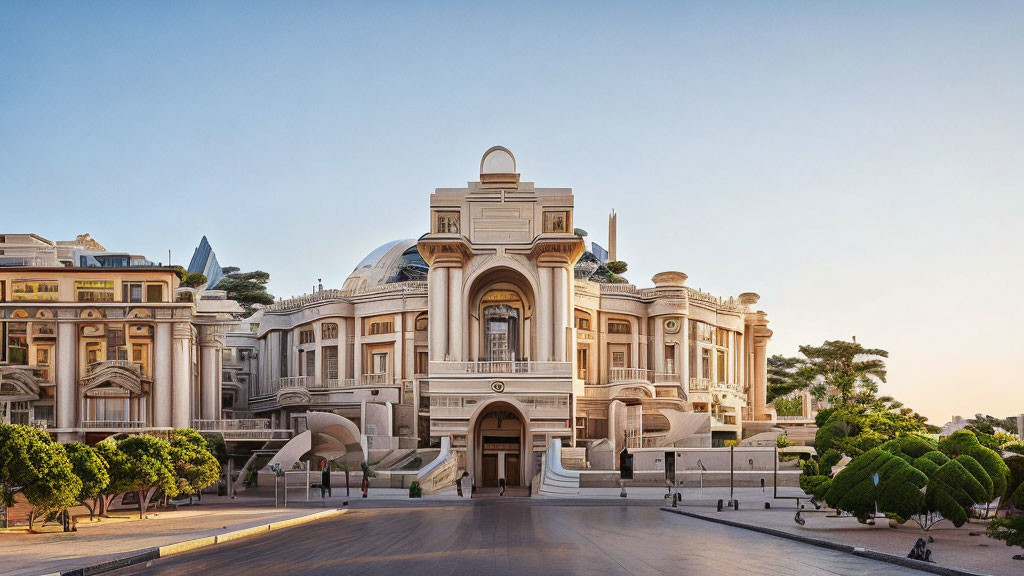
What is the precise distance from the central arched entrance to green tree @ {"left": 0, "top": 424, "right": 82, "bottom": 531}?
38527 millimetres

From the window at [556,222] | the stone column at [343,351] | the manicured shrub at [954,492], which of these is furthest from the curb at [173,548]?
the stone column at [343,351]

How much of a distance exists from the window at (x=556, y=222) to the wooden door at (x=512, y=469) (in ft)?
48.6

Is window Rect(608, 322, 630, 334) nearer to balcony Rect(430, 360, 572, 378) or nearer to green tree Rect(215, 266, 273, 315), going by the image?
balcony Rect(430, 360, 572, 378)

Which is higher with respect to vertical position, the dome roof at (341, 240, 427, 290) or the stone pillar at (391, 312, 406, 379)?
the dome roof at (341, 240, 427, 290)

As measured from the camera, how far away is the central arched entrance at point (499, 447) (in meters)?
68.0

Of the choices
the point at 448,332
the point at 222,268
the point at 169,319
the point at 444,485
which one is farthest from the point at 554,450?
the point at 222,268

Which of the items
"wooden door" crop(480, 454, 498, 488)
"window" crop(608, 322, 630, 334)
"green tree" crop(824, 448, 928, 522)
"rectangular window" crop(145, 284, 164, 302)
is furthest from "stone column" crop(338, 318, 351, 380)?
"green tree" crop(824, 448, 928, 522)

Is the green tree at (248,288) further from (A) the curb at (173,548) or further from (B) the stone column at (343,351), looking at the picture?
(A) the curb at (173,548)

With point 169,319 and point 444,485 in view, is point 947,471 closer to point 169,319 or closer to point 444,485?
point 444,485

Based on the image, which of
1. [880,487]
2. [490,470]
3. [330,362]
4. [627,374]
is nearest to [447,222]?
[490,470]

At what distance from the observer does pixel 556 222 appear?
6988cm

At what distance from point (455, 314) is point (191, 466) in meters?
26.5

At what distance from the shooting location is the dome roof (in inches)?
3332

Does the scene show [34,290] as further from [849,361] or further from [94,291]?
[849,361]
